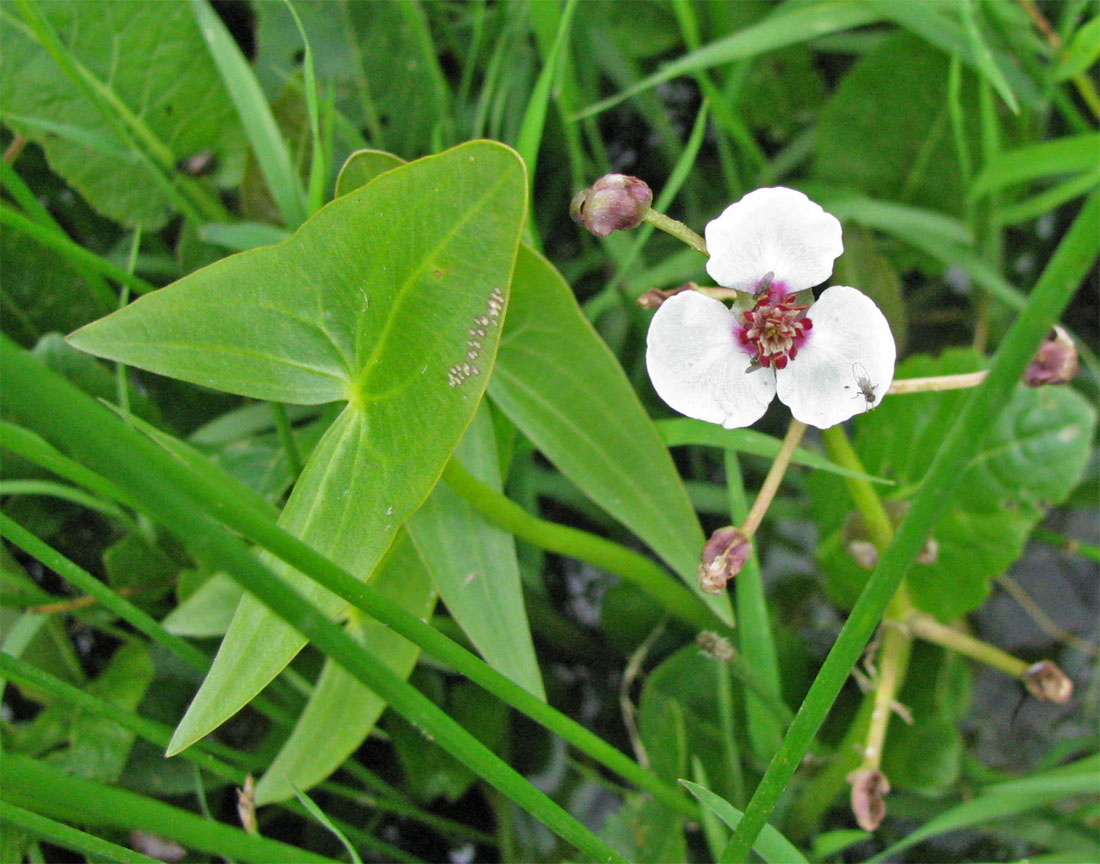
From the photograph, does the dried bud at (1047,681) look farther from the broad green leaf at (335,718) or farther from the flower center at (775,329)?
the broad green leaf at (335,718)

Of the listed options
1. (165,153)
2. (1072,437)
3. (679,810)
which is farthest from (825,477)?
(165,153)

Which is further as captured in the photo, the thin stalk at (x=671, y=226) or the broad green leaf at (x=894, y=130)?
the broad green leaf at (x=894, y=130)

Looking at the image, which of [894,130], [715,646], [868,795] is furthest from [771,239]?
[894,130]

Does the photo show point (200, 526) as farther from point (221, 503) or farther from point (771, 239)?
point (771, 239)

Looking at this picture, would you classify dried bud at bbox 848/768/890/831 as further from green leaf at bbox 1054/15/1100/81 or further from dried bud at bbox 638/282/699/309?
green leaf at bbox 1054/15/1100/81

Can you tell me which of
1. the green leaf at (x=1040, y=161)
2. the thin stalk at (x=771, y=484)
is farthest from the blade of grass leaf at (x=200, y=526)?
the green leaf at (x=1040, y=161)

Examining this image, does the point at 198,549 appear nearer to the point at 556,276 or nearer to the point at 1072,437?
the point at 556,276

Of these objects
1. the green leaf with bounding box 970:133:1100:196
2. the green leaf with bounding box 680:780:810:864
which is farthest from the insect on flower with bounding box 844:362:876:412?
the green leaf with bounding box 970:133:1100:196
